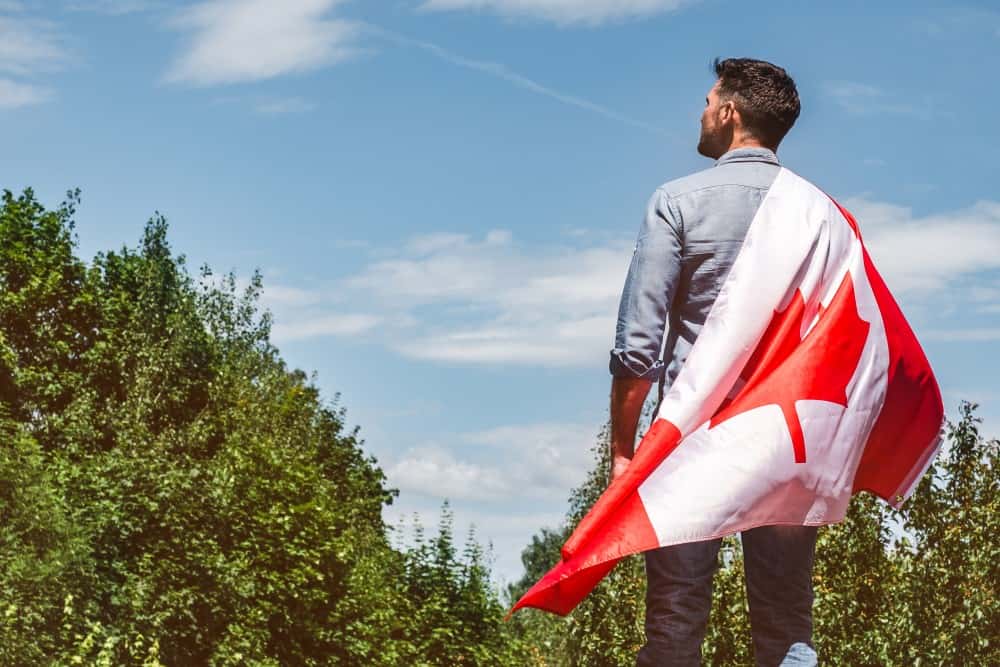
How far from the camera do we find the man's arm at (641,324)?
4.39 m

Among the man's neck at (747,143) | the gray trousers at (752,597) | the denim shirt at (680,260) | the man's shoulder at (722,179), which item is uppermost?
the man's neck at (747,143)

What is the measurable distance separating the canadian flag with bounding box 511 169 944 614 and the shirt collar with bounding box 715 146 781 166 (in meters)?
0.09

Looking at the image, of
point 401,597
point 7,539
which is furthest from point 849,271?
point 401,597

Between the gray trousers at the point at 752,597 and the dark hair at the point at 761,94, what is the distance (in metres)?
1.37

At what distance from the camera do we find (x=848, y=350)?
464 centimetres

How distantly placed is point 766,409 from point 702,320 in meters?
0.37

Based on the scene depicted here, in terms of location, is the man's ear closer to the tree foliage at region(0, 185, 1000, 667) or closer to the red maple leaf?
the red maple leaf

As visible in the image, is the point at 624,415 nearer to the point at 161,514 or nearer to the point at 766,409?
the point at 766,409

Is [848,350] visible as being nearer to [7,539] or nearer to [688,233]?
[688,233]

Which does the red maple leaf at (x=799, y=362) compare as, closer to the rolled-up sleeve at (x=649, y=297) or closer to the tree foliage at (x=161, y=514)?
the rolled-up sleeve at (x=649, y=297)

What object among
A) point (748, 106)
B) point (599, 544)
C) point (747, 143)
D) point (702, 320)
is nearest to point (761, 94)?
point (748, 106)

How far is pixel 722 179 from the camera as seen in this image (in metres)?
4.64

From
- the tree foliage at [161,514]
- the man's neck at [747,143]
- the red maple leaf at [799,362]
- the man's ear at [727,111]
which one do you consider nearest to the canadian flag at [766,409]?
the red maple leaf at [799,362]

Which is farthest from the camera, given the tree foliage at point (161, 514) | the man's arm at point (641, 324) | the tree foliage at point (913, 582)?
the tree foliage at point (161, 514)
